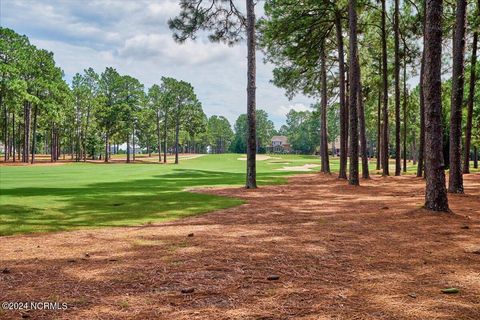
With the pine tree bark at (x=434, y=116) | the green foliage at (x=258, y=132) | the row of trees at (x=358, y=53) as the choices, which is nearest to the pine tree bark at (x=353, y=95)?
the row of trees at (x=358, y=53)

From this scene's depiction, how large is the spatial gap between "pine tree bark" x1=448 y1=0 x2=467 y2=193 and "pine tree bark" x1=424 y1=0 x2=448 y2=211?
16.9 feet

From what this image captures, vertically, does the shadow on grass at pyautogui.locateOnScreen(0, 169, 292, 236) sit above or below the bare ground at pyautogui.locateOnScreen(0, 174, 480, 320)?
below

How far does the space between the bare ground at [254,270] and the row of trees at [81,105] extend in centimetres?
4405

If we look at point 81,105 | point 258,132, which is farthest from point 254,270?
point 258,132

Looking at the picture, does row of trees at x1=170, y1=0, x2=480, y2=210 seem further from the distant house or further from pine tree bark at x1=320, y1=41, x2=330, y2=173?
the distant house

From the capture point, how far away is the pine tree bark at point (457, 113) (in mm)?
14039

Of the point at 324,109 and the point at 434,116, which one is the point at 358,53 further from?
the point at 434,116

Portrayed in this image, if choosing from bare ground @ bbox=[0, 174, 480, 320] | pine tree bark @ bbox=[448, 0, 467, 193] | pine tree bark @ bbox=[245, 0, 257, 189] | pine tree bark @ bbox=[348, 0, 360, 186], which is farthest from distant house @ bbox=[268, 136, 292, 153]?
bare ground @ bbox=[0, 174, 480, 320]

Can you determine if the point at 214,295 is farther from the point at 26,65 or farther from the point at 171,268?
the point at 26,65

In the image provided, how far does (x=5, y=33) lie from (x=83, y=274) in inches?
1983

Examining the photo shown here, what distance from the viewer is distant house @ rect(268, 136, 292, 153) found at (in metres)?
150

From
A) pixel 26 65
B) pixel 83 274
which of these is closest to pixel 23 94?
pixel 26 65

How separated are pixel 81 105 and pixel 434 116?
230 feet

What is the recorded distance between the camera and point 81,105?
69875 mm
